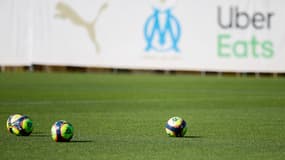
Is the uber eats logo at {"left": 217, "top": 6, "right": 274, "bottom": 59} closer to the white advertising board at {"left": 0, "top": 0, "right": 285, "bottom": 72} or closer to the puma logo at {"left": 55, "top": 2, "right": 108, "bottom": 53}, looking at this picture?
the white advertising board at {"left": 0, "top": 0, "right": 285, "bottom": 72}

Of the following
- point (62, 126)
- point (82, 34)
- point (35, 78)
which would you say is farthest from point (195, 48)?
point (62, 126)

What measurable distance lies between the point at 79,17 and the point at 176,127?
20741 millimetres

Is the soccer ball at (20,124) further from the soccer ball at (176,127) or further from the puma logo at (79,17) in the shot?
the puma logo at (79,17)

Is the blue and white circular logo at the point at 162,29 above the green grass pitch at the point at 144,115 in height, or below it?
above

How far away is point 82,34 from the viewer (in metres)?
31.4

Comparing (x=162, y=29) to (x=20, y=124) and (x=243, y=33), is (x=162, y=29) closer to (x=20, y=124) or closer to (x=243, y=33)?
(x=243, y=33)

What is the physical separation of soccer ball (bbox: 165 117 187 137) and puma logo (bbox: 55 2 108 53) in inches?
789

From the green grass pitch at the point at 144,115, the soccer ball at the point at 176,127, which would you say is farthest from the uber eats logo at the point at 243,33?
→ the soccer ball at the point at 176,127

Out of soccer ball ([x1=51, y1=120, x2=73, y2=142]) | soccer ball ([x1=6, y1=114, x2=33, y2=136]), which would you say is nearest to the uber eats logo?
soccer ball ([x1=6, y1=114, x2=33, y2=136])

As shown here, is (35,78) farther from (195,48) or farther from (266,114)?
(266,114)

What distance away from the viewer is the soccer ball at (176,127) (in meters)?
11.3

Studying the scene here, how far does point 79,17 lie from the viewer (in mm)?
31656

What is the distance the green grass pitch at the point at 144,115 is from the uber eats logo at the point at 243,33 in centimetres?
127

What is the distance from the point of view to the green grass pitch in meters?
9.92
